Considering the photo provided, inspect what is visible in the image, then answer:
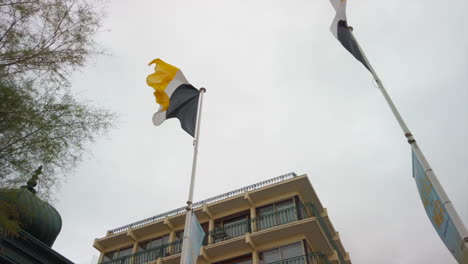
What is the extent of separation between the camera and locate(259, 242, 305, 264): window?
20.8 metres

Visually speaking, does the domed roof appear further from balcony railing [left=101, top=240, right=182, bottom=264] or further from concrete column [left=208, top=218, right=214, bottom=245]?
balcony railing [left=101, top=240, right=182, bottom=264]

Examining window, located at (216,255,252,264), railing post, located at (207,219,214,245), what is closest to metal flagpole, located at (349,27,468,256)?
window, located at (216,255,252,264)

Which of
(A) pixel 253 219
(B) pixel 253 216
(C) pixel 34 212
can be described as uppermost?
(B) pixel 253 216

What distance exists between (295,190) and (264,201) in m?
2.20

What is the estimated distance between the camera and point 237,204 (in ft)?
82.1

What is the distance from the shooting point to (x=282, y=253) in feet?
69.5

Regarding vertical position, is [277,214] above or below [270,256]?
above

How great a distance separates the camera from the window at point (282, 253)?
2075 centimetres

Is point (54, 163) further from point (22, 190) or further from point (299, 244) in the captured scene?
point (299, 244)

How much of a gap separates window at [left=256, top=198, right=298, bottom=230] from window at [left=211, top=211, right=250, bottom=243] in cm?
90

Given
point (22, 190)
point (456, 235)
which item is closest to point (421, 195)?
point (456, 235)

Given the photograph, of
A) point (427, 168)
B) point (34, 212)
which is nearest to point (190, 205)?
point (34, 212)

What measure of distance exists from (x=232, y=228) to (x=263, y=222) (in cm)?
221

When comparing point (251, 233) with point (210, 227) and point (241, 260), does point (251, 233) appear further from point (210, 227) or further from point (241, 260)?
point (210, 227)
